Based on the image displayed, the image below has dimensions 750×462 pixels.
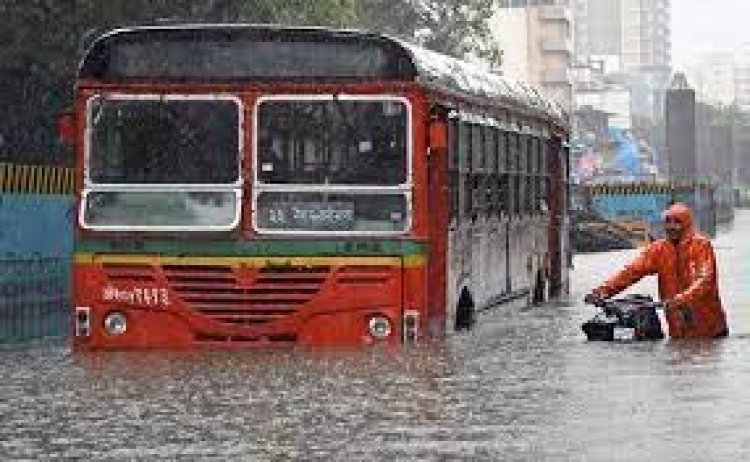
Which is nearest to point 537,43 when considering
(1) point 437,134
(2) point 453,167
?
(2) point 453,167

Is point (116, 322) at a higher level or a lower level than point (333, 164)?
lower

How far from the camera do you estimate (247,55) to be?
588 inches

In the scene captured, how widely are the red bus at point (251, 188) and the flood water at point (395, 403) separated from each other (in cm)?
42

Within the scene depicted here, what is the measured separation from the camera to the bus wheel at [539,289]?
22461 mm

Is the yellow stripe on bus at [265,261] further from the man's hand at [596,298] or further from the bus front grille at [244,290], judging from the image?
the man's hand at [596,298]

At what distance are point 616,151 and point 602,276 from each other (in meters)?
77.5

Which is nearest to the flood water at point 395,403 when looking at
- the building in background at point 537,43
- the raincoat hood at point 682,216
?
the raincoat hood at point 682,216

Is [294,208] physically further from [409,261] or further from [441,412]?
[441,412]

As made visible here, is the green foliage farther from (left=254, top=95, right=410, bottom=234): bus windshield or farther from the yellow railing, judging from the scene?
(left=254, top=95, right=410, bottom=234): bus windshield

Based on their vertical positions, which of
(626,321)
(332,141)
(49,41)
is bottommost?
(626,321)

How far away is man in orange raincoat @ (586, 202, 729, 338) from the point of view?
15070mm

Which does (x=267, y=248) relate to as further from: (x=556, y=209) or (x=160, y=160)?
(x=556, y=209)

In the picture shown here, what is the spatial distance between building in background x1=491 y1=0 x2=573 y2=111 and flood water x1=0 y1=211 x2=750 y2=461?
149 metres

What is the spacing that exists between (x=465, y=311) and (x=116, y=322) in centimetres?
356
